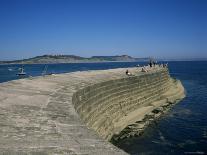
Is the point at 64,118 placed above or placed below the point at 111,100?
above

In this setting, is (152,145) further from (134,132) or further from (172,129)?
(172,129)

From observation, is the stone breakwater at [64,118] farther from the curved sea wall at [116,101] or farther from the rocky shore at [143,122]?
the rocky shore at [143,122]

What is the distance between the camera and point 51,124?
348 inches

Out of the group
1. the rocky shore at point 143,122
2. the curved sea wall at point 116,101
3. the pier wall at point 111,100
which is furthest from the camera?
the rocky shore at point 143,122

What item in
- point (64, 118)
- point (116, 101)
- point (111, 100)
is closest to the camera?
point (64, 118)

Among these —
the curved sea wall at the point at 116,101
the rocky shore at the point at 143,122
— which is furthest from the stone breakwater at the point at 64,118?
the rocky shore at the point at 143,122

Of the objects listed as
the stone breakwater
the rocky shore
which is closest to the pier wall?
the stone breakwater

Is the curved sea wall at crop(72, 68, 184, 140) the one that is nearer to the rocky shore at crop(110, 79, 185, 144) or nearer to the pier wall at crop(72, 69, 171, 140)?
the pier wall at crop(72, 69, 171, 140)

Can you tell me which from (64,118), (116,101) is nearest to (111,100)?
(116,101)

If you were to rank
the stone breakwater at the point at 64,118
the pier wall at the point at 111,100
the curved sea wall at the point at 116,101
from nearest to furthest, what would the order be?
the stone breakwater at the point at 64,118
the pier wall at the point at 111,100
the curved sea wall at the point at 116,101

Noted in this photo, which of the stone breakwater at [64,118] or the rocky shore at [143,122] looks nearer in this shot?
the stone breakwater at [64,118]

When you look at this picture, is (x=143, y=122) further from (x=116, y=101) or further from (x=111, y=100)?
(x=111, y=100)

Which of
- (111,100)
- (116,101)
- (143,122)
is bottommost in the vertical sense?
(143,122)

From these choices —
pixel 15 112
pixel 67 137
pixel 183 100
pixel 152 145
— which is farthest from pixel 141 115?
pixel 67 137
